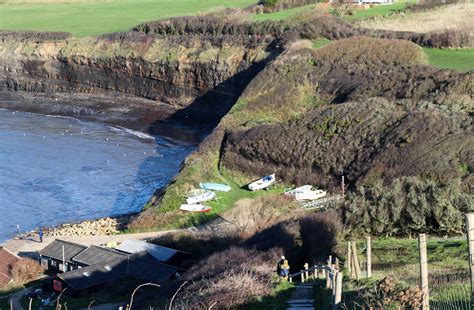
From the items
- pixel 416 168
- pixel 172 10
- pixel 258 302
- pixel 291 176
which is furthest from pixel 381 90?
pixel 172 10

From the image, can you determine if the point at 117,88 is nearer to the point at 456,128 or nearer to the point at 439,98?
the point at 439,98

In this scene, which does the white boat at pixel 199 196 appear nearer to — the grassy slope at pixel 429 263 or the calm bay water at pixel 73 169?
the calm bay water at pixel 73 169

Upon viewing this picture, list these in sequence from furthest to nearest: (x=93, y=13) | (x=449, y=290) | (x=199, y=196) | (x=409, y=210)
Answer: (x=93, y=13), (x=199, y=196), (x=409, y=210), (x=449, y=290)

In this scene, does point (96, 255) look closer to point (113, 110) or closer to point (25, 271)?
point (25, 271)

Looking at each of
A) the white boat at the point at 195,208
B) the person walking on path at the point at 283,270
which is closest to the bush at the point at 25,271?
the white boat at the point at 195,208

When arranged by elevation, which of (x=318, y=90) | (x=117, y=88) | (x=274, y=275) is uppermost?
(x=274, y=275)

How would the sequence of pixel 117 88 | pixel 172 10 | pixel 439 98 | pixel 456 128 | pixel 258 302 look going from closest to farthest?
pixel 258 302 → pixel 456 128 → pixel 439 98 → pixel 117 88 → pixel 172 10

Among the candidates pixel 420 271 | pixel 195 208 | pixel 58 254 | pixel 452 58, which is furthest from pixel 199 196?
pixel 420 271

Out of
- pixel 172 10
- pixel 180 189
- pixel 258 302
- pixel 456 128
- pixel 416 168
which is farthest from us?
pixel 172 10
